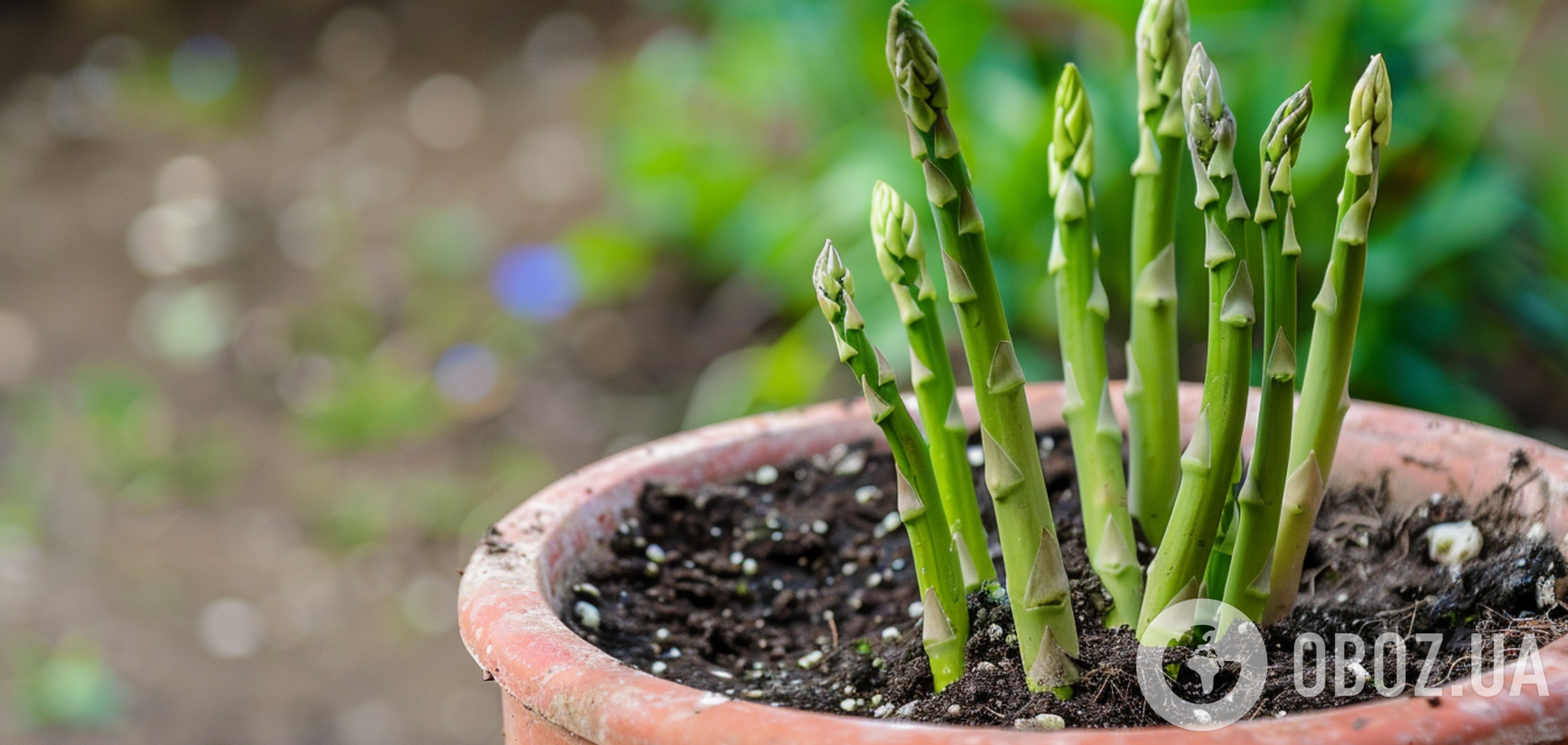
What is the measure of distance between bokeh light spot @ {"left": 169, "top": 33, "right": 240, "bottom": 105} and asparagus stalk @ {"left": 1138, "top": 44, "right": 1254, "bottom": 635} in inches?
153

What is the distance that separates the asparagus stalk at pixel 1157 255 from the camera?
784 millimetres

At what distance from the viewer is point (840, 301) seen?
72 cm

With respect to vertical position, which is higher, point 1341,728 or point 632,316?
point 1341,728

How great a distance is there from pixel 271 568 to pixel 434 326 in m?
0.76

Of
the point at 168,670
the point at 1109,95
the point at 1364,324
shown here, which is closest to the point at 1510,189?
the point at 1364,324

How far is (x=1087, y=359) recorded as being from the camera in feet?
2.80

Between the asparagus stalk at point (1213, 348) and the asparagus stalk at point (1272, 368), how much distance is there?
1cm

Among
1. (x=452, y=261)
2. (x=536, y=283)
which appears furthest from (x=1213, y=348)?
(x=452, y=261)

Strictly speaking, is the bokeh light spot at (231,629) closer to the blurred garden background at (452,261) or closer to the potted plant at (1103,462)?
the blurred garden background at (452,261)

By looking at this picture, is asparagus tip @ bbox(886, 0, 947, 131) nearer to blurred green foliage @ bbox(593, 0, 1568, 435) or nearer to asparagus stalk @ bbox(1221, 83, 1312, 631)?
asparagus stalk @ bbox(1221, 83, 1312, 631)

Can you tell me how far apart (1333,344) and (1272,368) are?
58 millimetres

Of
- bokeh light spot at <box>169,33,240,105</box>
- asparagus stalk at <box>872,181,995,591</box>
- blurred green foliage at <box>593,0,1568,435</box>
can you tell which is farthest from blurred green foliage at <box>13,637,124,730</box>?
bokeh light spot at <box>169,33,240,105</box>

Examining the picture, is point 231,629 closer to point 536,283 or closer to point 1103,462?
point 536,283

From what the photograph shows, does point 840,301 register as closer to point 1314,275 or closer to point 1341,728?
point 1341,728
